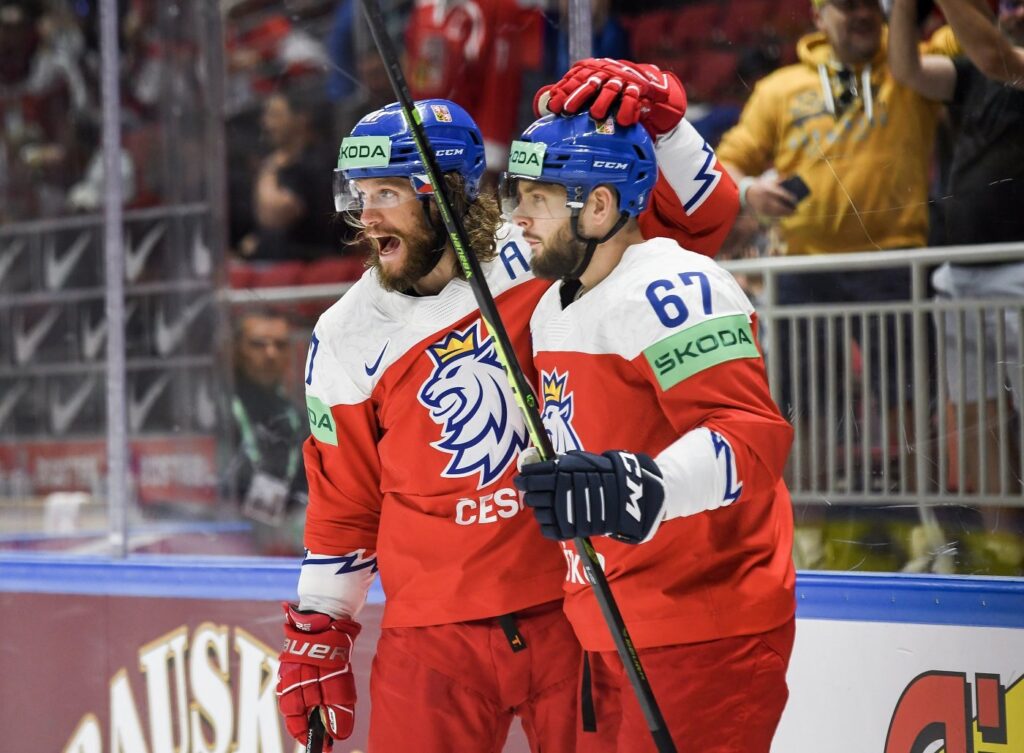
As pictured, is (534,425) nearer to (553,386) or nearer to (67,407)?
(553,386)

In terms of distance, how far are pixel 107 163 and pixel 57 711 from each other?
1.28 metres

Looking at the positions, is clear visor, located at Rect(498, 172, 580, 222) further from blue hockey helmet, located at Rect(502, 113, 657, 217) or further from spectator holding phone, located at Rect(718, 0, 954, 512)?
spectator holding phone, located at Rect(718, 0, 954, 512)

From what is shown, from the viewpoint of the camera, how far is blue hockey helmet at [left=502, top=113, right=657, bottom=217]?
167cm

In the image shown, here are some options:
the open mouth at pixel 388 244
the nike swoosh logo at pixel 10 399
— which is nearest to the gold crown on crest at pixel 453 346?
the open mouth at pixel 388 244

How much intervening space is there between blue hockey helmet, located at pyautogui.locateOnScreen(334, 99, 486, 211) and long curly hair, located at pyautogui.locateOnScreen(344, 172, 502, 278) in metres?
0.02

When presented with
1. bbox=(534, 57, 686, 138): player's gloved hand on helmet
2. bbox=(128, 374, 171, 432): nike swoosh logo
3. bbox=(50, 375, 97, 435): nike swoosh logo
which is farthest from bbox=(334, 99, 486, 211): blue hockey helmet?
bbox=(50, 375, 97, 435): nike swoosh logo

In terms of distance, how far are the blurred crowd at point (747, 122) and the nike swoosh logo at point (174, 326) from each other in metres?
0.15

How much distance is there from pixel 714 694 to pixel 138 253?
2094 millimetres

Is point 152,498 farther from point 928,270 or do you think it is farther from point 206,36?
point 928,270

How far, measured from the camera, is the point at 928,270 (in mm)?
2219

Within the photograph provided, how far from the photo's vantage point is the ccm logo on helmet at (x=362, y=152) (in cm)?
189

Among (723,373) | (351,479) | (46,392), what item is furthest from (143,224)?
(723,373)

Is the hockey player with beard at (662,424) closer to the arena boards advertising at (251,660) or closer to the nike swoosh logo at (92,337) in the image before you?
the arena boards advertising at (251,660)

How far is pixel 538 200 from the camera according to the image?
1.71m
